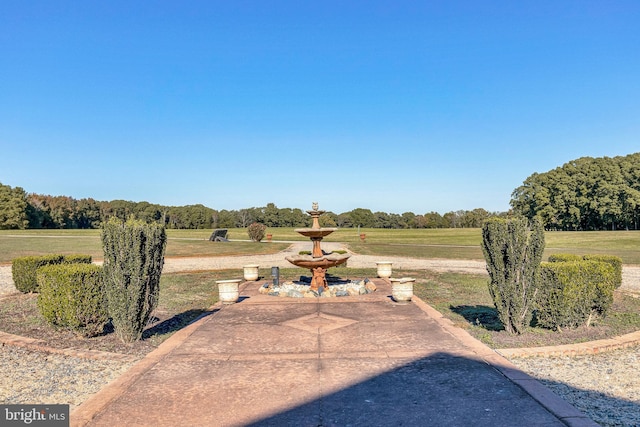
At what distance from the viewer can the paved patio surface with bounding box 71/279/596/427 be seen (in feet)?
12.9

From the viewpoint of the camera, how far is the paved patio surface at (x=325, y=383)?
Answer: 155 inches

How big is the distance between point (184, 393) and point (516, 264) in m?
5.41

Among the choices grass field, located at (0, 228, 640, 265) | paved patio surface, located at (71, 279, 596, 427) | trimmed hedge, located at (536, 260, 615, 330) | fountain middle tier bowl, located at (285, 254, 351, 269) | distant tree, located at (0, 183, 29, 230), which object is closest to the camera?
paved patio surface, located at (71, 279, 596, 427)

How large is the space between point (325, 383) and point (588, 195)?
2760 inches

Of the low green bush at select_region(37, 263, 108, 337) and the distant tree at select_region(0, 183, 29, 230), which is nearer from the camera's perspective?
the low green bush at select_region(37, 263, 108, 337)

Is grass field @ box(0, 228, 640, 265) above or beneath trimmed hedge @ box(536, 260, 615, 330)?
beneath

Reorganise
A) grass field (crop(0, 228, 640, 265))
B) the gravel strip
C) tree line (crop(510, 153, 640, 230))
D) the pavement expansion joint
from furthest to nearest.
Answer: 1. tree line (crop(510, 153, 640, 230))
2. grass field (crop(0, 228, 640, 265))
3. the pavement expansion joint
4. the gravel strip

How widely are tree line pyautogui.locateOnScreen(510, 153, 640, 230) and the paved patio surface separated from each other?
5585 cm

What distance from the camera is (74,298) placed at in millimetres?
6820

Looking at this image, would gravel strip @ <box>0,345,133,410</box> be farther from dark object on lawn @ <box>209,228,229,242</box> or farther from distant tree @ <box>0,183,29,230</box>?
distant tree @ <box>0,183,29,230</box>

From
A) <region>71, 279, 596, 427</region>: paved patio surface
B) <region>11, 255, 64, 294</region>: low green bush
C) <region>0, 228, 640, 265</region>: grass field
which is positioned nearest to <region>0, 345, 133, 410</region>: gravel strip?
<region>71, 279, 596, 427</region>: paved patio surface

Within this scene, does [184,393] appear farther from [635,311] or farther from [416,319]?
[635,311]

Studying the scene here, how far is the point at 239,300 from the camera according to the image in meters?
10.9

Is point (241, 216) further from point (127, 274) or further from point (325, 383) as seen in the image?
point (325, 383)
